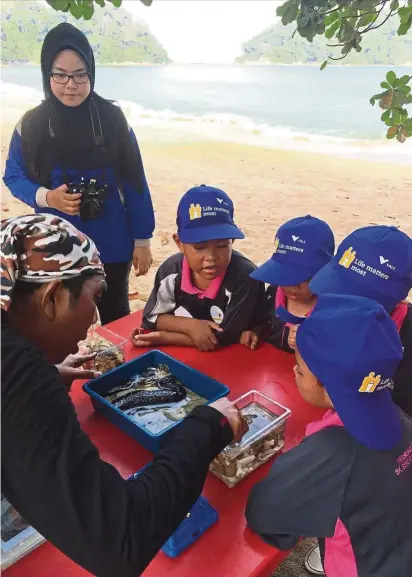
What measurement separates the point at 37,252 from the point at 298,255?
1.20m

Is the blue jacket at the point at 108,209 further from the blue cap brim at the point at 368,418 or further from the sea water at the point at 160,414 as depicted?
the blue cap brim at the point at 368,418

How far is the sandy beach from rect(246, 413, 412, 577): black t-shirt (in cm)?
323

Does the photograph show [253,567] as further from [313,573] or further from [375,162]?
[375,162]

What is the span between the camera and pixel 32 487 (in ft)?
2.64

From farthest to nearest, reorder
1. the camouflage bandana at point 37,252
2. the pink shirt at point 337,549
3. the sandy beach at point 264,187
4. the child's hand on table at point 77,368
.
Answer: the sandy beach at point 264,187, the child's hand on table at point 77,368, the pink shirt at point 337,549, the camouflage bandana at point 37,252

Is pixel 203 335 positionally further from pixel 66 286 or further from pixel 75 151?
pixel 75 151

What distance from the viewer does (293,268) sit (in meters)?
1.94

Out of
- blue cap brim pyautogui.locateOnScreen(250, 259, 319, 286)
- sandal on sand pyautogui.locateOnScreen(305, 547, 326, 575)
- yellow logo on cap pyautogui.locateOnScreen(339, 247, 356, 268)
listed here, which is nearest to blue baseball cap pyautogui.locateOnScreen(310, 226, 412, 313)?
yellow logo on cap pyautogui.locateOnScreen(339, 247, 356, 268)

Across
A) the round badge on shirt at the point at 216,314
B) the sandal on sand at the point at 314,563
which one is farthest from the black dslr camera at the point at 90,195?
the sandal on sand at the point at 314,563

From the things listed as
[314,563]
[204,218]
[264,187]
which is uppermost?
[204,218]

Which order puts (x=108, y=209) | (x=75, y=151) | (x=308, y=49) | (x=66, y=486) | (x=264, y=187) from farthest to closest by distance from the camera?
1. (x=308, y=49)
2. (x=264, y=187)
3. (x=108, y=209)
4. (x=75, y=151)
5. (x=66, y=486)

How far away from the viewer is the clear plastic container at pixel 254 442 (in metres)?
1.20

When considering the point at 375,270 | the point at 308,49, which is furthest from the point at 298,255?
the point at 308,49

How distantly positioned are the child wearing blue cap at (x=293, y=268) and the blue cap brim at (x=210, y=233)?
184 millimetres
